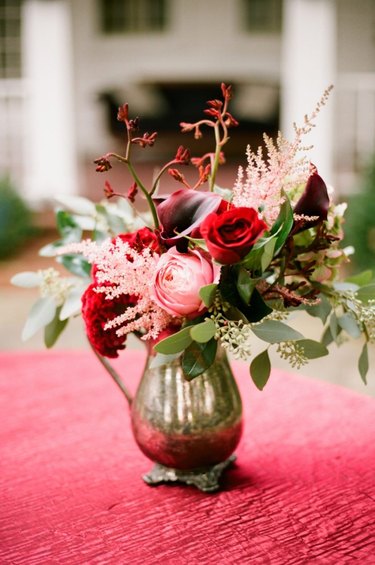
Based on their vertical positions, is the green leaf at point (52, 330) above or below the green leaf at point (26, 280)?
below

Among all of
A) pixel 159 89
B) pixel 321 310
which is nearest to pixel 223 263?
pixel 321 310

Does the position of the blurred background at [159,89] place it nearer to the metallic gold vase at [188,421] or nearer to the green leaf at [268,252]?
the metallic gold vase at [188,421]

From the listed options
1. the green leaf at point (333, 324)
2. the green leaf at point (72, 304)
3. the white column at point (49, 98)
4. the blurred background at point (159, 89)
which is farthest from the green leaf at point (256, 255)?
the white column at point (49, 98)

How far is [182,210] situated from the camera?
3.35 ft

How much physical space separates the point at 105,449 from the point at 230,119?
0.65 meters

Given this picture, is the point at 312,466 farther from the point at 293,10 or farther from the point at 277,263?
the point at 293,10

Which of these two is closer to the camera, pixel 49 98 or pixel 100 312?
pixel 100 312

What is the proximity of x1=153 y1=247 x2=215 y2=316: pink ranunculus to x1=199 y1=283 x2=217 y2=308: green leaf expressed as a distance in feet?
0.06

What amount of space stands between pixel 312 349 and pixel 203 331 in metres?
0.19

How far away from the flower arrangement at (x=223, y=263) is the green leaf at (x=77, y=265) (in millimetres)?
188

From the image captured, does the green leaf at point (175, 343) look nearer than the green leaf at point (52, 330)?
Yes

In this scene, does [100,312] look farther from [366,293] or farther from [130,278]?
[366,293]

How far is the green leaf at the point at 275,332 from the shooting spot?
998mm

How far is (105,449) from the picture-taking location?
4.51ft
